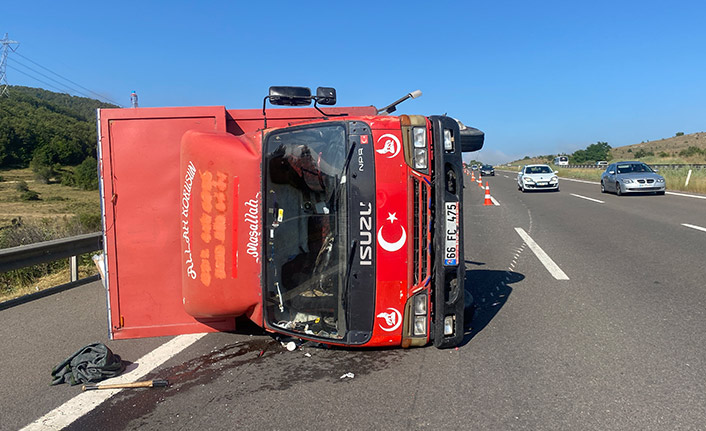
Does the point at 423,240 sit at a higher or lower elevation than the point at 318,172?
lower

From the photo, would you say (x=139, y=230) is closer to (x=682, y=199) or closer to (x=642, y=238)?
(x=642, y=238)

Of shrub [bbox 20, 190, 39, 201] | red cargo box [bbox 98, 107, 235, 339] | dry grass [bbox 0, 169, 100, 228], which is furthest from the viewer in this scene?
shrub [bbox 20, 190, 39, 201]

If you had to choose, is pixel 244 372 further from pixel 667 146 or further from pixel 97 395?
pixel 667 146

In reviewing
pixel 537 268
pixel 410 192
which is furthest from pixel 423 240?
pixel 537 268

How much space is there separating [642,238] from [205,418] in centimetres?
934

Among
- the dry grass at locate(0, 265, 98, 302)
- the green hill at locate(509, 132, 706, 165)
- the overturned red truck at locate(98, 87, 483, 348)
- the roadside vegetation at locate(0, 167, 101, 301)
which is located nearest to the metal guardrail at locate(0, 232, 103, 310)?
the dry grass at locate(0, 265, 98, 302)

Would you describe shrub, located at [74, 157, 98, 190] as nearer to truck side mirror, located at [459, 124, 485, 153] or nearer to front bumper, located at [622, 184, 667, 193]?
front bumper, located at [622, 184, 667, 193]

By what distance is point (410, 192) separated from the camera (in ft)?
12.6

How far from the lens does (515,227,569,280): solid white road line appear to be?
280 inches

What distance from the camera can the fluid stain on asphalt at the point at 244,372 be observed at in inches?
132

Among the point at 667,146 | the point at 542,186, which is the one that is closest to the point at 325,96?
the point at 542,186

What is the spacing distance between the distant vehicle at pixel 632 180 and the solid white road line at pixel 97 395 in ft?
68.1

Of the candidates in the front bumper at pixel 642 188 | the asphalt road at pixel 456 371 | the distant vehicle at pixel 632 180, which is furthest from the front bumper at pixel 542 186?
the asphalt road at pixel 456 371

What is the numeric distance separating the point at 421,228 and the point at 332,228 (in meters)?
0.66
